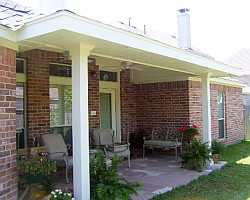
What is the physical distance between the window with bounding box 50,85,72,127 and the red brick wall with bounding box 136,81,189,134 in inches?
142

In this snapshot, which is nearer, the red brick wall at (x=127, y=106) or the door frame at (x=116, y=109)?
the door frame at (x=116, y=109)

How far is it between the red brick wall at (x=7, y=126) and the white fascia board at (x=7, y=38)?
0.07 metres

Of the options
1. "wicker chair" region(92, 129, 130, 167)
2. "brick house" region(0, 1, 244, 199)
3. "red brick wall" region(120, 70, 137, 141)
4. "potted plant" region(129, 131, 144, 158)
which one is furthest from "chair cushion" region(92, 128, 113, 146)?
"potted plant" region(129, 131, 144, 158)

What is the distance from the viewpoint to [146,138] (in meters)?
10.7

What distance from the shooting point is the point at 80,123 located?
4.50 meters

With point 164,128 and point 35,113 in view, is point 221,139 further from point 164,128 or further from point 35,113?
point 35,113

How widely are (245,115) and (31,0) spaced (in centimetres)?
1223

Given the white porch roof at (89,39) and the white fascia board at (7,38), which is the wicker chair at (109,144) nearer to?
the white porch roof at (89,39)

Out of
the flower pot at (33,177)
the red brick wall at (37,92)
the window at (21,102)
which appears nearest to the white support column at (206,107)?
the red brick wall at (37,92)

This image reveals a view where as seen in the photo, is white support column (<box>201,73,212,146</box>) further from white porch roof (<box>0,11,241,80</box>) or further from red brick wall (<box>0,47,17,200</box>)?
red brick wall (<box>0,47,17,200</box>)

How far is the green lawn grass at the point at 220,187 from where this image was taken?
5.66 m

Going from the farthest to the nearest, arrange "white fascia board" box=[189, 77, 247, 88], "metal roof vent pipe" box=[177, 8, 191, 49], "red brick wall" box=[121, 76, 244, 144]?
"white fascia board" box=[189, 77, 247, 88]
"metal roof vent pipe" box=[177, 8, 191, 49]
"red brick wall" box=[121, 76, 244, 144]

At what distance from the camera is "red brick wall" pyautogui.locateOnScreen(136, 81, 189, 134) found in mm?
10320

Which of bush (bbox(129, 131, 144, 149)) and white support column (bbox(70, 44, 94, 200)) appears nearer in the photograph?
white support column (bbox(70, 44, 94, 200))
